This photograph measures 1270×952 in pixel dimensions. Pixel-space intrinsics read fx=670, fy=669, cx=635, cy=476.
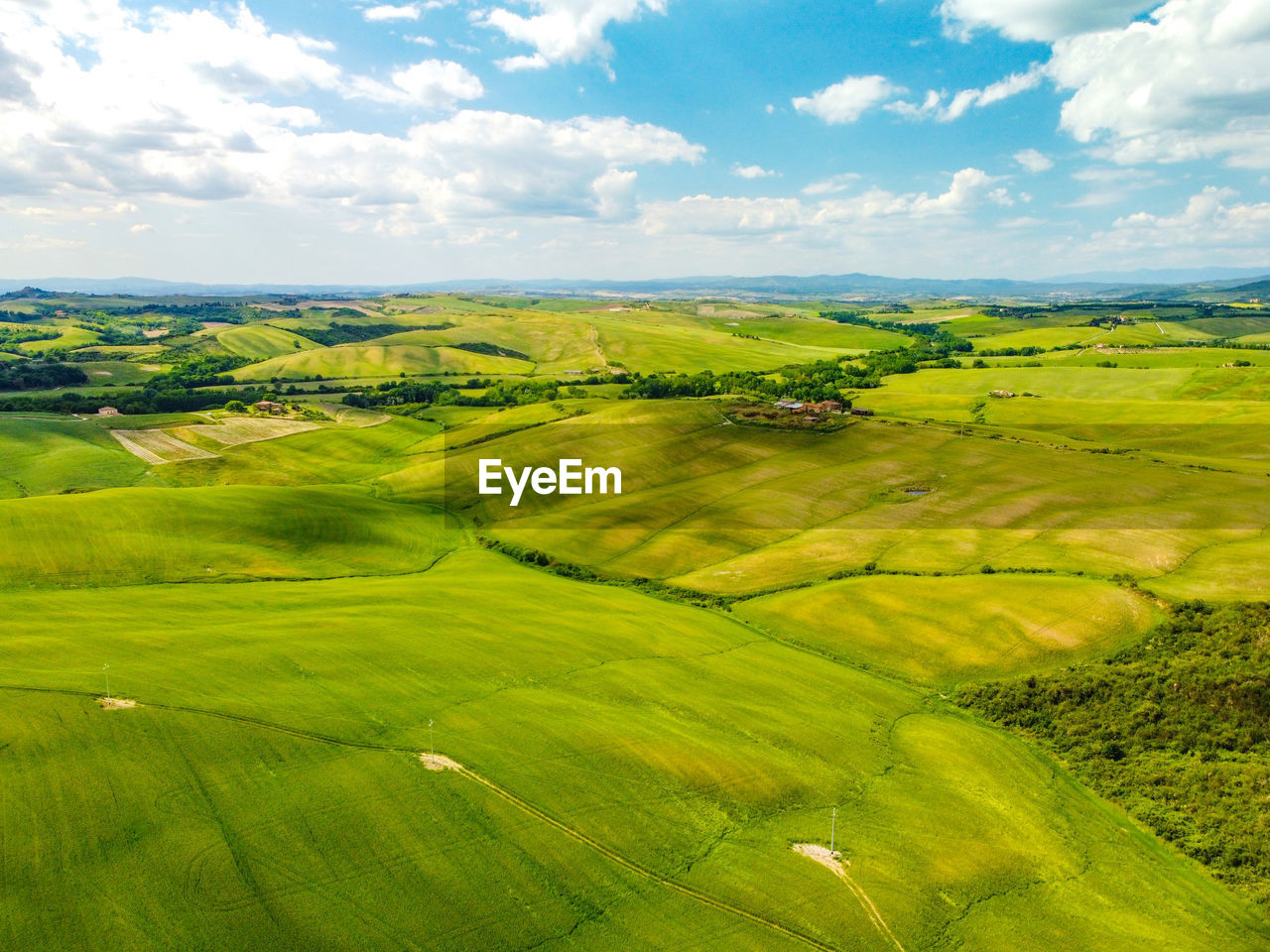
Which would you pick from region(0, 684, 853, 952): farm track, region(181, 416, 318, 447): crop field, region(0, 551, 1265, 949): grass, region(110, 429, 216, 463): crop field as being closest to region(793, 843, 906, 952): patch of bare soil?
region(0, 684, 853, 952): farm track

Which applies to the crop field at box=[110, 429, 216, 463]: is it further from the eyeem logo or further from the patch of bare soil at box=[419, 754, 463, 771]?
the patch of bare soil at box=[419, 754, 463, 771]

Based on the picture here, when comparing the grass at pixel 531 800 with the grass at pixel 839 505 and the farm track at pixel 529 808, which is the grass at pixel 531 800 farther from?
the grass at pixel 839 505

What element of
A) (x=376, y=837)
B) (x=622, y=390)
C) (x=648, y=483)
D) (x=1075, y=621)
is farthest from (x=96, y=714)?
(x=622, y=390)

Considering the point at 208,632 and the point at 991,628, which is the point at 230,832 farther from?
the point at 991,628

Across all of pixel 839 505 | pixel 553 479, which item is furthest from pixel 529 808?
pixel 553 479

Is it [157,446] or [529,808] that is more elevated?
[157,446]

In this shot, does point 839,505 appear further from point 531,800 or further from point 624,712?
point 531,800

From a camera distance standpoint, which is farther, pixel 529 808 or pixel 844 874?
pixel 529 808
